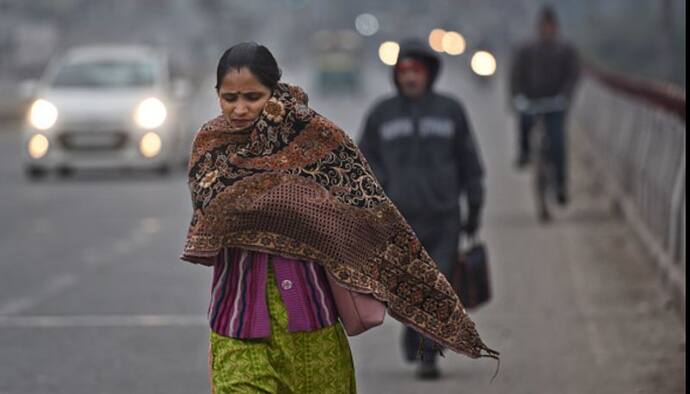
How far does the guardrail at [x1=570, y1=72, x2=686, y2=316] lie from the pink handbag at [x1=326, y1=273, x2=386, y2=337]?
567cm

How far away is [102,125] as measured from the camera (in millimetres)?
23016

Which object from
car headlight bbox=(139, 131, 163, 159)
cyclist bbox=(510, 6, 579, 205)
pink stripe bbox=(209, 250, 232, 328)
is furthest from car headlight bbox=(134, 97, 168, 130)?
pink stripe bbox=(209, 250, 232, 328)

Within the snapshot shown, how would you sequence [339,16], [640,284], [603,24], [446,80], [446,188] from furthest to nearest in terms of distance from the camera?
[339,16] → [446,80] → [603,24] → [640,284] → [446,188]

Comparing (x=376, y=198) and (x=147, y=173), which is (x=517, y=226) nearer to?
(x=147, y=173)

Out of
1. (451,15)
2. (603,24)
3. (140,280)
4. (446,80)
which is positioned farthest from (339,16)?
(140,280)

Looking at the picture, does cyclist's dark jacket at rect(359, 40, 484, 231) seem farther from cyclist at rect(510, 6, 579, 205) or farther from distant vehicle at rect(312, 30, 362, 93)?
distant vehicle at rect(312, 30, 362, 93)

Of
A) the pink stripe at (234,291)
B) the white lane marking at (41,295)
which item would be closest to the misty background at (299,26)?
the white lane marking at (41,295)

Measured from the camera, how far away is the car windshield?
79.0 ft

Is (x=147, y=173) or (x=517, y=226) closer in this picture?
(x=517, y=226)

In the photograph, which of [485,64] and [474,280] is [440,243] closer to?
[474,280]

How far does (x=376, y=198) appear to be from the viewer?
523 centimetres

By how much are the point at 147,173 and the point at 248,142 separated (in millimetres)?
19552

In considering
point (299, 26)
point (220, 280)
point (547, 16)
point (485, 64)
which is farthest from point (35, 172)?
point (299, 26)

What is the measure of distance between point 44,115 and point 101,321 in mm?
12278
